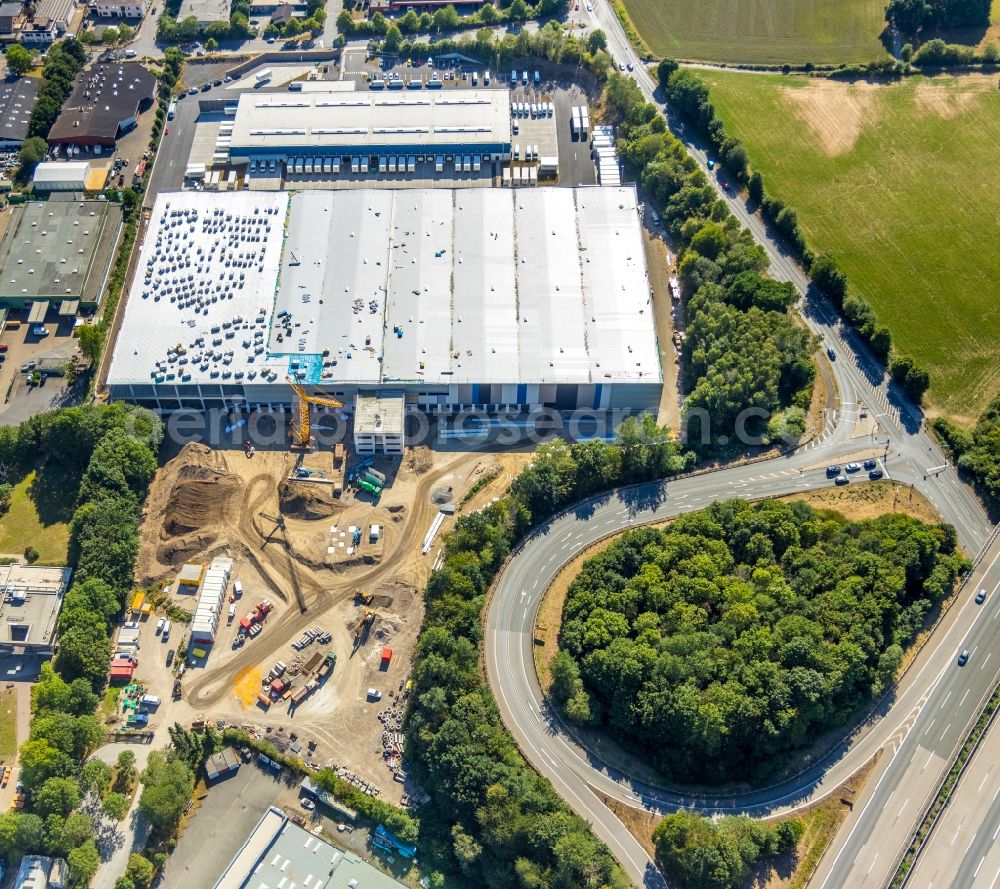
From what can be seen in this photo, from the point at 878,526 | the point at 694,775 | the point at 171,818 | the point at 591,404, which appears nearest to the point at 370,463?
the point at 591,404

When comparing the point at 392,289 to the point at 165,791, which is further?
the point at 392,289

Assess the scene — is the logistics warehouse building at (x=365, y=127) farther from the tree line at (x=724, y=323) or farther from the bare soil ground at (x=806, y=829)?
the bare soil ground at (x=806, y=829)

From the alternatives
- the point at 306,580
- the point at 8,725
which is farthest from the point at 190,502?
the point at 8,725

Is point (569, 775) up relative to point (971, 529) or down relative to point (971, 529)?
down

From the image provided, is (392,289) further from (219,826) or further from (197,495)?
(219,826)

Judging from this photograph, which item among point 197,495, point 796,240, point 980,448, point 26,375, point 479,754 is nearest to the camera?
point 479,754

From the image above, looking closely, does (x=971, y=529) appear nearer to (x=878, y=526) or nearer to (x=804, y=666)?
(x=878, y=526)

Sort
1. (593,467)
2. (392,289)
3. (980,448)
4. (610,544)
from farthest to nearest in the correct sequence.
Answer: (392,289) → (980,448) → (593,467) → (610,544)

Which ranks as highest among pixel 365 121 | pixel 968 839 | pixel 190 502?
pixel 365 121
